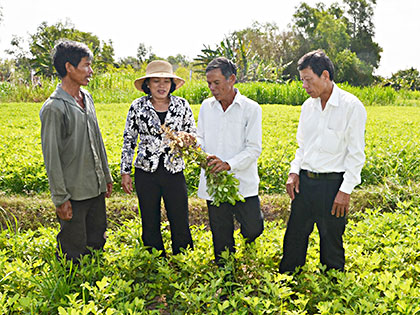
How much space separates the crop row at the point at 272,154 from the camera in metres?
5.42

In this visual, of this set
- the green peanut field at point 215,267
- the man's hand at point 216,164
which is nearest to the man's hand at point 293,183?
the man's hand at point 216,164

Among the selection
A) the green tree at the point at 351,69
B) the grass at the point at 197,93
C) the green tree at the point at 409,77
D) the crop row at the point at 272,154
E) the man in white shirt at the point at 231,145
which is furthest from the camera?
the green tree at the point at 351,69

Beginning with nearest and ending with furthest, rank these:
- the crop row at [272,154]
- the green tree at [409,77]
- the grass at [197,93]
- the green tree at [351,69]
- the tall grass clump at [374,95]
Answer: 1. the crop row at [272,154]
2. the grass at [197,93]
3. the tall grass clump at [374,95]
4. the green tree at [409,77]
5. the green tree at [351,69]

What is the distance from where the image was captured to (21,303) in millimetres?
2479

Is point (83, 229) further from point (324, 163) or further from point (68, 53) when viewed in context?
point (324, 163)

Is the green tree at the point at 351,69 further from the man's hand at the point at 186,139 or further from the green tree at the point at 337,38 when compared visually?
the man's hand at the point at 186,139

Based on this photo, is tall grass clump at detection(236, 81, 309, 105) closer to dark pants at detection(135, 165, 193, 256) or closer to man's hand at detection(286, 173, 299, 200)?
dark pants at detection(135, 165, 193, 256)

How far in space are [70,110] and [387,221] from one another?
3.19 meters

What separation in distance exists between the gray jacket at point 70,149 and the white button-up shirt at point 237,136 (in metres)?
0.85

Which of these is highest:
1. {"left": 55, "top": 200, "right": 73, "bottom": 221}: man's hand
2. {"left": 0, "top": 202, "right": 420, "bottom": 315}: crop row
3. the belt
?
the belt

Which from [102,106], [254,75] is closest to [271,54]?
[254,75]

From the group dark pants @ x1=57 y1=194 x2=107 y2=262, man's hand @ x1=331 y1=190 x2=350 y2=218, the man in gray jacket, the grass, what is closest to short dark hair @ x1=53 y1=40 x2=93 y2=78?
the man in gray jacket

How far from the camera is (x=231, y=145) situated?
122 inches

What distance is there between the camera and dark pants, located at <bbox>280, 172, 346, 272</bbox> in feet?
9.12
